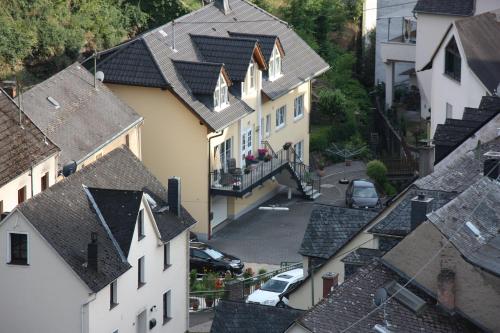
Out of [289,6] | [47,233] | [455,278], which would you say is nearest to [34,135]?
[47,233]

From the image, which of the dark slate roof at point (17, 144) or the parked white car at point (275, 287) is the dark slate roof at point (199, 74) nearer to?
the dark slate roof at point (17, 144)

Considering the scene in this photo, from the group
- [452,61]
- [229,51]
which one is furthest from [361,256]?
[229,51]

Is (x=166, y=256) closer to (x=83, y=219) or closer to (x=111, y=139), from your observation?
(x=83, y=219)

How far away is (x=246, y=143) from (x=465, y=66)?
11151 millimetres

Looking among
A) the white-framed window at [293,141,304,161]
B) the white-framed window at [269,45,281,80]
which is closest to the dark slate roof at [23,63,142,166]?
the white-framed window at [269,45,281,80]

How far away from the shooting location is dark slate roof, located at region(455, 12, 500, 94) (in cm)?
6706

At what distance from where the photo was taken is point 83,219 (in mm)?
54969

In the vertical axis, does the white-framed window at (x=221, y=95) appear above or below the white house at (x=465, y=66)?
below

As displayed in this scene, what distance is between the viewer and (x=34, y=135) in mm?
60188

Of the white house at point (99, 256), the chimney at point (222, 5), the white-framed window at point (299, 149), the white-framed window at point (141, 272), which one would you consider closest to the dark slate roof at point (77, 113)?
the white house at point (99, 256)

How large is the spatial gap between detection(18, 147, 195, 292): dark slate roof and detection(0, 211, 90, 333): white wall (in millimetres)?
303

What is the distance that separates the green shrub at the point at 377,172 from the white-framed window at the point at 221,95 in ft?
28.7

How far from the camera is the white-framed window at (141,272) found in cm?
5631

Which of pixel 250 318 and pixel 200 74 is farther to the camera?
pixel 200 74
